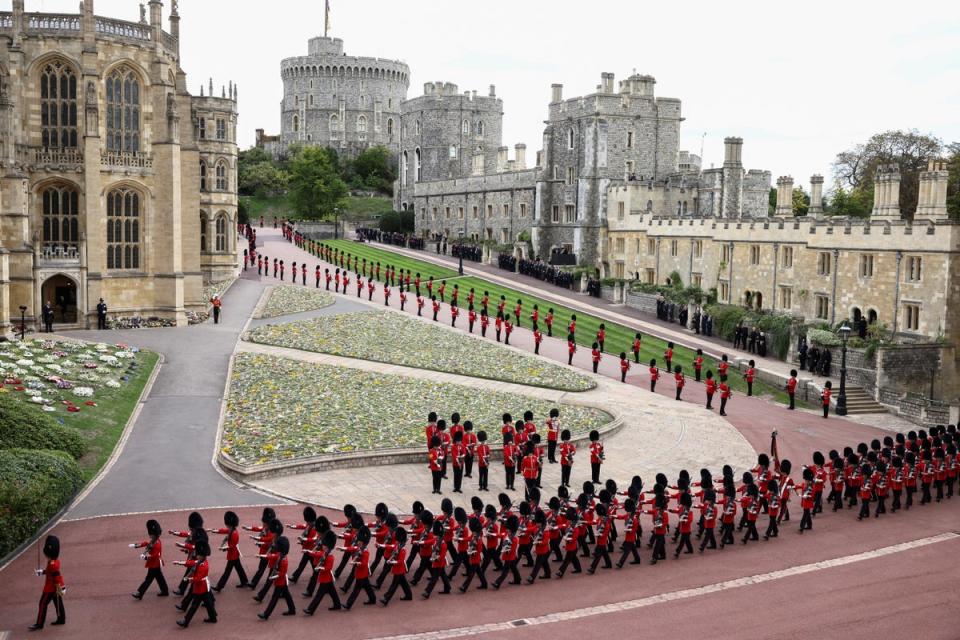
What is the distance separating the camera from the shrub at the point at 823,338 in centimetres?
3821

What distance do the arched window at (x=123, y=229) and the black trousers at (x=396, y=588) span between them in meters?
30.7

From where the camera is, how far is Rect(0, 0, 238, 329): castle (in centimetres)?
3825

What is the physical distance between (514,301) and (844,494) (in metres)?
30.4

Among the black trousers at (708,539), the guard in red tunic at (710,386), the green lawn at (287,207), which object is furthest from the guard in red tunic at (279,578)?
the green lawn at (287,207)

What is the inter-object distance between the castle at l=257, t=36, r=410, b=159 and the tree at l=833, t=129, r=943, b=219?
6553cm

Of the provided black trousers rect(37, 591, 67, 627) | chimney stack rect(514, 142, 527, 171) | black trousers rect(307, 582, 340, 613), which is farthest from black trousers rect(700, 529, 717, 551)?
chimney stack rect(514, 142, 527, 171)

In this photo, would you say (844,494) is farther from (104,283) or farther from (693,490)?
(104,283)

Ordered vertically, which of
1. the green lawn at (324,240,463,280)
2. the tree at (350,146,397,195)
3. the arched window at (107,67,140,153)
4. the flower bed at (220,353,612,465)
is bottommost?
the flower bed at (220,353,612,465)

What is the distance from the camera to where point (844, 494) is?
75.5 feet

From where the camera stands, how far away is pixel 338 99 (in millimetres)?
123188

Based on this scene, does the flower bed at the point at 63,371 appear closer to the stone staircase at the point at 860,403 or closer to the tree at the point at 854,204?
the stone staircase at the point at 860,403

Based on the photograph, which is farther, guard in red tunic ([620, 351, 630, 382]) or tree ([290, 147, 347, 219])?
tree ([290, 147, 347, 219])

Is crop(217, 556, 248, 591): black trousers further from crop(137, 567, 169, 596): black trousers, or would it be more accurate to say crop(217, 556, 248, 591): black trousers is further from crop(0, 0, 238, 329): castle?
crop(0, 0, 238, 329): castle

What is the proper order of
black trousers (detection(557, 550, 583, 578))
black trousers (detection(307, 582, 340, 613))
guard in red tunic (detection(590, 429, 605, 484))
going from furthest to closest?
guard in red tunic (detection(590, 429, 605, 484))
black trousers (detection(557, 550, 583, 578))
black trousers (detection(307, 582, 340, 613))
